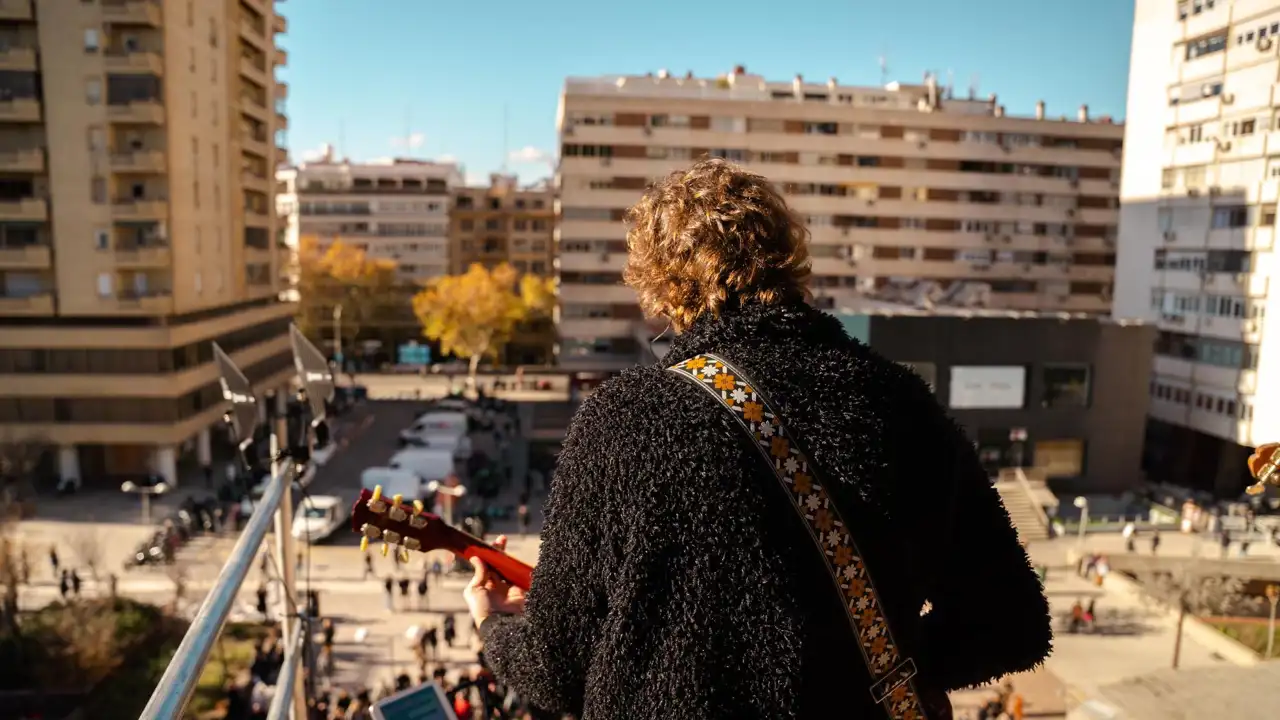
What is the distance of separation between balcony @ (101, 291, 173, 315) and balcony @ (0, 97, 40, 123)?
Answer: 4.50m

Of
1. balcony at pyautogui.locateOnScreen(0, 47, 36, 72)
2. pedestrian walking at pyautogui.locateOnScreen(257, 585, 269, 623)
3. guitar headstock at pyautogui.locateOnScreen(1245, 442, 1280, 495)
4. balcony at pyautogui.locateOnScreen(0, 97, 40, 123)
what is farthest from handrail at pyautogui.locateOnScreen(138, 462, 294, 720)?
balcony at pyautogui.locateOnScreen(0, 47, 36, 72)

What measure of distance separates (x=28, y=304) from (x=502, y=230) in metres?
31.4

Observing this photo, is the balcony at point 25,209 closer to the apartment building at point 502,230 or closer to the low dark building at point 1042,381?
the low dark building at point 1042,381

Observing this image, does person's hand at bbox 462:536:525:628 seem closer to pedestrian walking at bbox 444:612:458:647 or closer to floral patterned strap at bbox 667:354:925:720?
floral patterned strap at bbox 667:354:925:720

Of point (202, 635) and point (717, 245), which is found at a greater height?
point (717, 245)

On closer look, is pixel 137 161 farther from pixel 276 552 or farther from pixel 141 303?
pixel 276 552

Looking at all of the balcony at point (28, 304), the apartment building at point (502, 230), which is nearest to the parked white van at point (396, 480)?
the balcony at point (28, 304)

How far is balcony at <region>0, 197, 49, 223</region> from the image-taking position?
21.9 m

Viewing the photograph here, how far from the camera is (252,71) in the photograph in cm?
2875

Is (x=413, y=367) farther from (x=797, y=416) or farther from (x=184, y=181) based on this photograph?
(x=797, y=416)

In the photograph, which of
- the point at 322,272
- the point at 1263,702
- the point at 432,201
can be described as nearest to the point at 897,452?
the point at 1263,702

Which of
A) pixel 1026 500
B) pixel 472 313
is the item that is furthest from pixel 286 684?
pixel 472 313

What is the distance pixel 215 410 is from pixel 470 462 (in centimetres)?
705

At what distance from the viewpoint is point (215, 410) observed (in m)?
25.1
